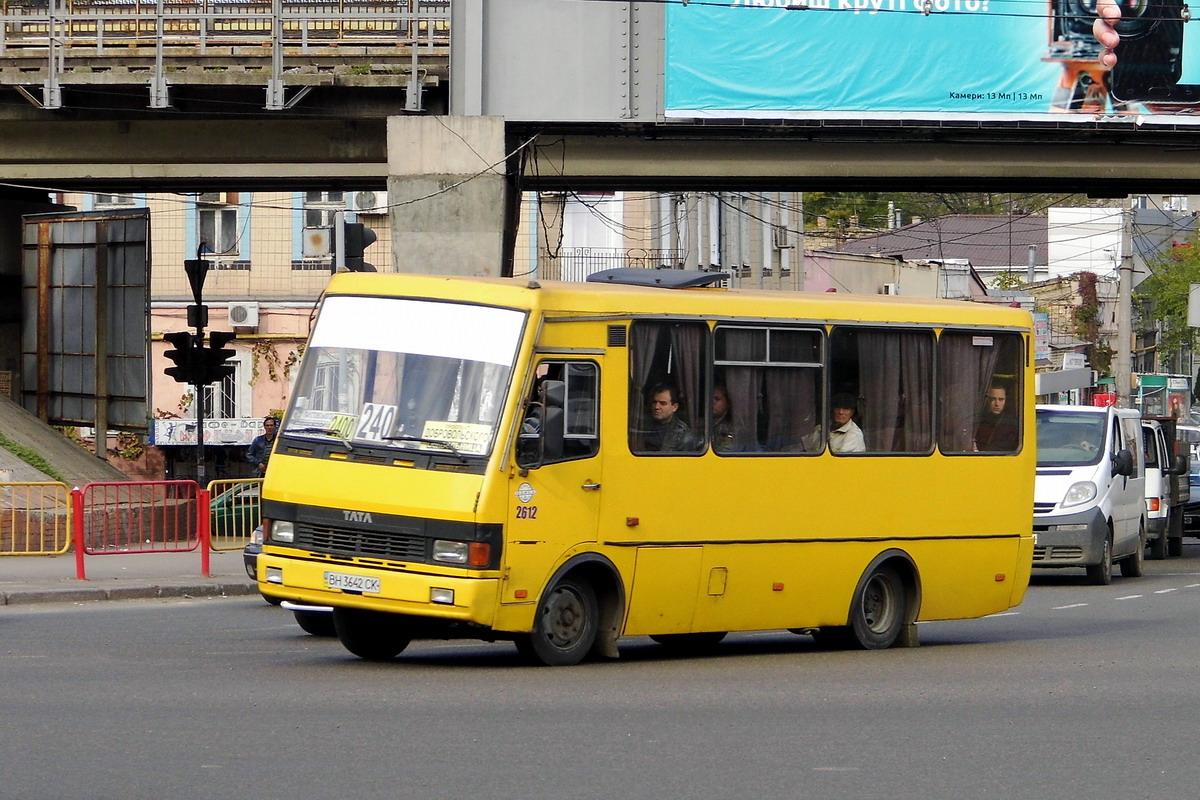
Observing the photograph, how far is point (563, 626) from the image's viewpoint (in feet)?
38.8

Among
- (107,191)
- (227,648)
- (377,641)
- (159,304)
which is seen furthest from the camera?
(159,304)

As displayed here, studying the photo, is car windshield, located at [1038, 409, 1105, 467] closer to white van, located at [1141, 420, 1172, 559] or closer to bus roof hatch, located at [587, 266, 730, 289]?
white van, located at [1141, 420, 1172, 559]

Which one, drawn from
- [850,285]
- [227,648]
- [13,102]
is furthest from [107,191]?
[850,285]

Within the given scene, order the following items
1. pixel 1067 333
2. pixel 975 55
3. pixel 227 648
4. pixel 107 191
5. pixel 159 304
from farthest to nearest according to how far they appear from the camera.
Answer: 1. pixel 1067 333
2. pixel 159 304
3. pixel 107 191
4. pixel 975 55
5. pixel 227 648

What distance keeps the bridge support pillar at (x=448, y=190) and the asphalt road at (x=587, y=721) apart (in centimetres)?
1313

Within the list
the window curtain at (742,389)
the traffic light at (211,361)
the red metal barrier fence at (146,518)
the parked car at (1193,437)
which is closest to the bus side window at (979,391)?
the window curtain at (742,389)

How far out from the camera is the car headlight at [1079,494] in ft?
71.7

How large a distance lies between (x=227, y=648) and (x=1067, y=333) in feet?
225

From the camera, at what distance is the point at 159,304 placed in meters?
44.8

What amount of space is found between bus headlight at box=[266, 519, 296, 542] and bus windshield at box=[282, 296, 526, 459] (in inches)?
22.7

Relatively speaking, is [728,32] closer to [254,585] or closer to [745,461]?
[254,585]

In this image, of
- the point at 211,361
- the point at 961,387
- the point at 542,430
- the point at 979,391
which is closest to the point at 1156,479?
the point at 979,391

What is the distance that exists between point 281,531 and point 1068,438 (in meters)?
13.8

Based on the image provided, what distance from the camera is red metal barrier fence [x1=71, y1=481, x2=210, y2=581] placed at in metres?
20.0
